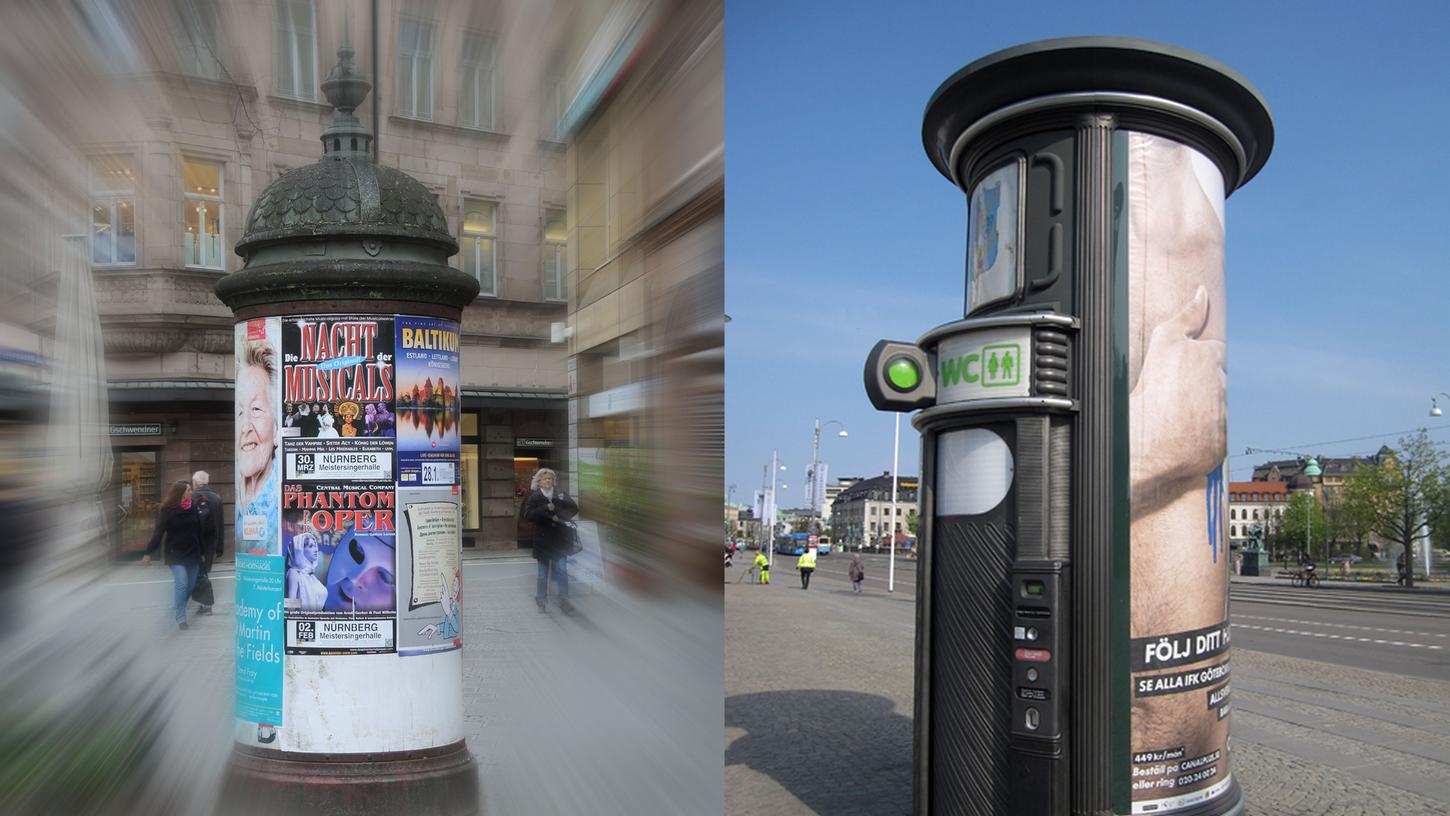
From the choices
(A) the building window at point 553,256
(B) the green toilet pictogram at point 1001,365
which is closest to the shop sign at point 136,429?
(B) the green toilet pictogram at point 1001,365

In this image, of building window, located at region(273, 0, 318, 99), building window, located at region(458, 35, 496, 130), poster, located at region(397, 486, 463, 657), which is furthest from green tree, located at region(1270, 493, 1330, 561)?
poster, located at region(397, 486, 463, 657)

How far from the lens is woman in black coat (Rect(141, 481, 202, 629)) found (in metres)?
5.78

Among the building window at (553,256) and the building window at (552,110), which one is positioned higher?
the building window at (552,110)

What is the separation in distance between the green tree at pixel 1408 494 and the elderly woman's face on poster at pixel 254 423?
49.2m

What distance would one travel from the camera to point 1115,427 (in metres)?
4.46

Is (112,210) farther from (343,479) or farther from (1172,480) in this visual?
(1172,480)

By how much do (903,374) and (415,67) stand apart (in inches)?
241

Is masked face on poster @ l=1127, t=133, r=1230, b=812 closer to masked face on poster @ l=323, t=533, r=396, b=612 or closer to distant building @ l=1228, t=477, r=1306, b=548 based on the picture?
masked face on poster @ l=323, t=533, r=396, b=612

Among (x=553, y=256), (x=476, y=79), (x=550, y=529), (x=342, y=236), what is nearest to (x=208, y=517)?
(x=550, y=529)

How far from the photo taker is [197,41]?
7.69 meters

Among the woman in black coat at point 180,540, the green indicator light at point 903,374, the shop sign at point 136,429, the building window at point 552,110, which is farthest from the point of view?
the building window at point 552,110

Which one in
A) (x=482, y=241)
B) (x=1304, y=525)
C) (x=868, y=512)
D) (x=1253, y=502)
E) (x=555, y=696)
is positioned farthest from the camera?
(x=868, y=512)

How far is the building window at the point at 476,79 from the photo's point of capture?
939 centimetres

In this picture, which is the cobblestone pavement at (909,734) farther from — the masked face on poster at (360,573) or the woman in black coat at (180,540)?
the woman in black coat at (180,540)
